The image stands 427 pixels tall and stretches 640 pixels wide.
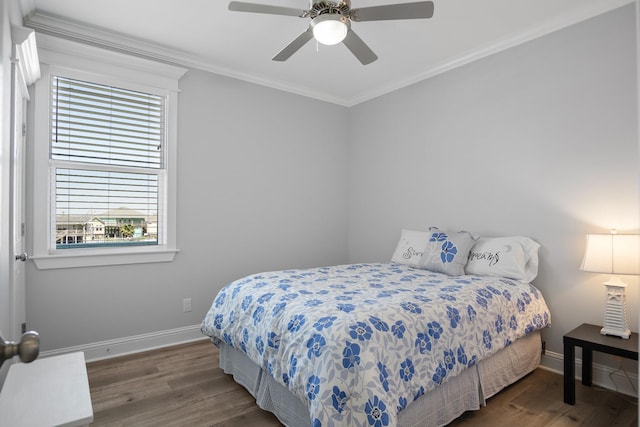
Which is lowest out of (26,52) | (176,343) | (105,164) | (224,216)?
(176,343)

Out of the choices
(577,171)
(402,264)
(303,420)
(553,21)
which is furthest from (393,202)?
(303,420)

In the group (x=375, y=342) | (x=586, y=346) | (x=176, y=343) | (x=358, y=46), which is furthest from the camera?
(x=176, y=343)

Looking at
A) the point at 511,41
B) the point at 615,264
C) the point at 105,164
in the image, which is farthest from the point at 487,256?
the point at 105,164

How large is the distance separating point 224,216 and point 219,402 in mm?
1824

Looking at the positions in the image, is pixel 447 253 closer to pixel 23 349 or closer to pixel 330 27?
pixel 330 27

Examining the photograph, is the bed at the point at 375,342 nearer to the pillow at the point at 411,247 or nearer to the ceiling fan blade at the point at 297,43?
the pillow at the point at 411,247

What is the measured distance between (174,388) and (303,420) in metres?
1.08

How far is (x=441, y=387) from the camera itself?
1951 mm

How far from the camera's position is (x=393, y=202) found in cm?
412

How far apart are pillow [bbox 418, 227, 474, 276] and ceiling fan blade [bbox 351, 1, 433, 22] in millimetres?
1750

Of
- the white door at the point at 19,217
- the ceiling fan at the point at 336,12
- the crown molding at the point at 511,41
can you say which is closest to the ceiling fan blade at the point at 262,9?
the ceiling fan at the point at 336,12

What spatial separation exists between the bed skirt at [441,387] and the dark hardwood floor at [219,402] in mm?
71

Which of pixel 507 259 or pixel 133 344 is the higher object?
pixel 507 259

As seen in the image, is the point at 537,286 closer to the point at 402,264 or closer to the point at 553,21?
the point at 402,264
